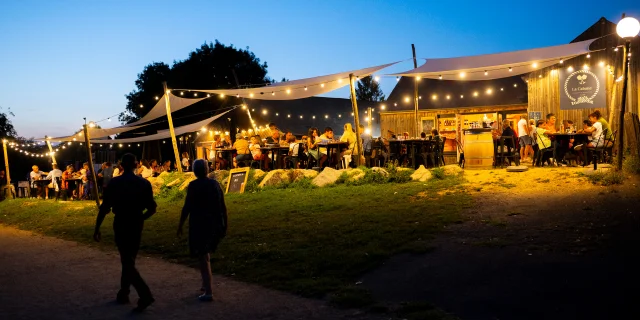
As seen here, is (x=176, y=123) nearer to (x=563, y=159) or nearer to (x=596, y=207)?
(x=563, y=159)

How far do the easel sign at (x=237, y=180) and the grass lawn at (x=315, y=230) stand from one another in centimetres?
97

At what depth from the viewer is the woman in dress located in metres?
5.22

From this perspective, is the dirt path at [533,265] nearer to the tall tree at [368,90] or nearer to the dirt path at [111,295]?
the dirt path at [111,295]

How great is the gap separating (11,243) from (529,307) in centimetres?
997

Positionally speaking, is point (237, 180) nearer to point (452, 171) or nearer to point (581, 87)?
point (452, 171)

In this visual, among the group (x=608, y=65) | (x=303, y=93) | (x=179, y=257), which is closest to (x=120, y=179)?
(x=179, y=257)

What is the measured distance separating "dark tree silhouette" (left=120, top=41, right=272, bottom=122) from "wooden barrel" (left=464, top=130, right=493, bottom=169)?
27462mm

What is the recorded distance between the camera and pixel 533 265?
17.6ft

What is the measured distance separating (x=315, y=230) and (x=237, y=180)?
266 inches

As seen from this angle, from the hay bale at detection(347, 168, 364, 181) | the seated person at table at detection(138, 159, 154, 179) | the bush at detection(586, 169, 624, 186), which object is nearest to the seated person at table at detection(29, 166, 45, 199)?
the seated person at table at detection(138, 159, 154, 179)

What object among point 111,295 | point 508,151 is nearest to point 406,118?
point 508,151

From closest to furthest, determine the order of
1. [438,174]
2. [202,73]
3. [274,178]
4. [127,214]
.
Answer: [127,214] < [438,174] < [274,178] < [202,73]

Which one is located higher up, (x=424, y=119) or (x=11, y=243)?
(x=424, y=119)

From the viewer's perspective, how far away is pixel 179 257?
7539mm
